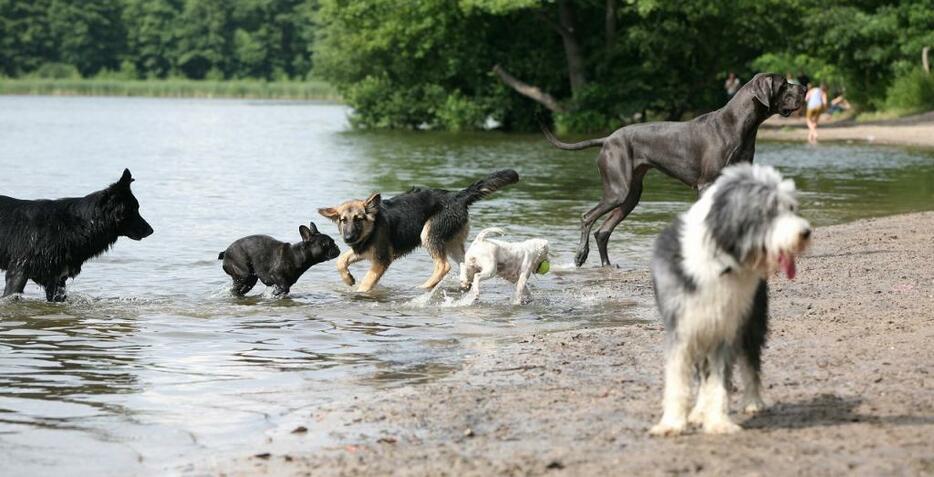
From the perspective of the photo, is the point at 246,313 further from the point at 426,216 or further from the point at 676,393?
the point at 676,393

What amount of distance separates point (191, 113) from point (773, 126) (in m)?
28.9

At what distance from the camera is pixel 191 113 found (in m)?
62.1

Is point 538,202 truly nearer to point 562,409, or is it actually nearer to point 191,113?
point 562,409

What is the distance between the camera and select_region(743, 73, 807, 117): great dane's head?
40.8 ft

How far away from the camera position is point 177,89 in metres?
88.0

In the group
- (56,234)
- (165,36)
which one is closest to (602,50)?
(56,234)

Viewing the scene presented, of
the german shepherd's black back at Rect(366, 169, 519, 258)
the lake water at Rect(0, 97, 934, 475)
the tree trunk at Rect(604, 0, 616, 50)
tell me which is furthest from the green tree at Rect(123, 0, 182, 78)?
the german shepherd's black back at Rect(366, 169, 519, 258)

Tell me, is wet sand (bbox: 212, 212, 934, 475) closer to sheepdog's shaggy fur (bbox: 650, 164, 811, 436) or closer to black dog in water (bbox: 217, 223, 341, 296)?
sheepdog's shaggy fur (bbox: 650, 164, 811, 436)

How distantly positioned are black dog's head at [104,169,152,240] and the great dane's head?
5.82m

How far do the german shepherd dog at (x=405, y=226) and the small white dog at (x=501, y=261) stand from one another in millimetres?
1033

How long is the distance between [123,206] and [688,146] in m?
5.45

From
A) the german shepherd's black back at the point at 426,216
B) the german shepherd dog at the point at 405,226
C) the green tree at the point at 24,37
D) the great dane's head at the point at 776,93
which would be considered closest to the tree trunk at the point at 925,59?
the great dane's head at the point at 776,93

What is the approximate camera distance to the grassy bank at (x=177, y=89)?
289 ft

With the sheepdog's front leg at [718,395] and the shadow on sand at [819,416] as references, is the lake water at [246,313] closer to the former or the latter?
the sheepdog's front leg at [718,395]
